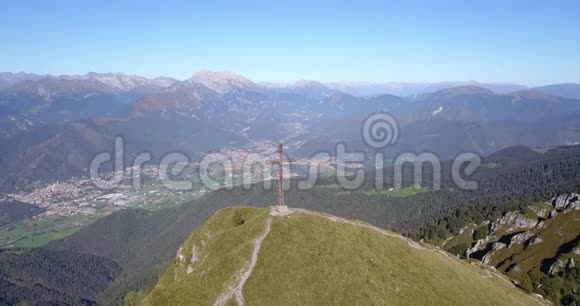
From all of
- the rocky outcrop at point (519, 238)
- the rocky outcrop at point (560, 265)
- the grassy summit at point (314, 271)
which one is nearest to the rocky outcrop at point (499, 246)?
the rocky outcrop at point (519, 238)

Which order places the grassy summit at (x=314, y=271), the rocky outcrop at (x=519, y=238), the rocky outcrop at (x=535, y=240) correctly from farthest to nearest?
the rocky outcrop at (x=519, y=238) → the rocky outcrop at (x=535, y=240) → the grassy summit at (x=314, y=271)

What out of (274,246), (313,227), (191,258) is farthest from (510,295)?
A: (191,258)

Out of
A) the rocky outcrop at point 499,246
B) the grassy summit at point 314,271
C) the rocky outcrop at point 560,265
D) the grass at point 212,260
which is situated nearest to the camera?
the grassy summit at point 314,271

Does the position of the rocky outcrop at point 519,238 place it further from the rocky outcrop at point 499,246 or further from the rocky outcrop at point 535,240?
the rocky outcrop at point 535,240

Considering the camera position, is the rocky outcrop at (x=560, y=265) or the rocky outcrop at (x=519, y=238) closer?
the rocky outcrop at (x=560, y=265)

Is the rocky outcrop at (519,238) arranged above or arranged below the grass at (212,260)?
below

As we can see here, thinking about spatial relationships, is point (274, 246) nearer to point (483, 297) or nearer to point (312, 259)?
point (312, 259)

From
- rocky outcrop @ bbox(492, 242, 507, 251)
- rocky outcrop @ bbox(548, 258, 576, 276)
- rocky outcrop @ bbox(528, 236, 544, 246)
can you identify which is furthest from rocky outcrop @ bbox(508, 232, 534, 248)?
rocky outcrop @ bbox(548, 258, 576, 276)

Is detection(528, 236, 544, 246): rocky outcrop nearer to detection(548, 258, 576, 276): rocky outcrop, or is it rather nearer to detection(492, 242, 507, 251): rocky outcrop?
detection(492, 242, 507, 251): rocky outcrop

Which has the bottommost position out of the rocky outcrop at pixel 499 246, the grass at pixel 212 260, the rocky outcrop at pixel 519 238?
the rocky outcrop at pixel 499 246
